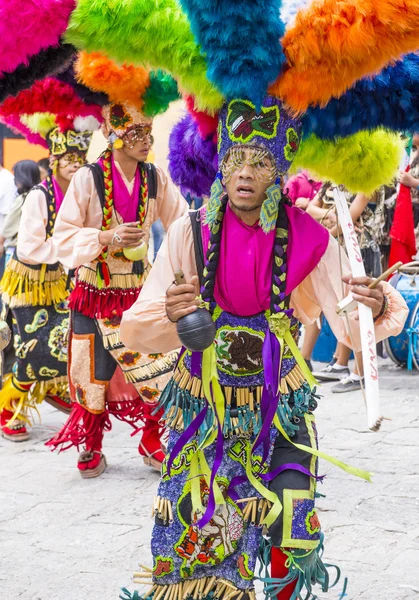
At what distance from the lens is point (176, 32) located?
3262mm

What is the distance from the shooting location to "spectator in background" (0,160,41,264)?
8.07 meters

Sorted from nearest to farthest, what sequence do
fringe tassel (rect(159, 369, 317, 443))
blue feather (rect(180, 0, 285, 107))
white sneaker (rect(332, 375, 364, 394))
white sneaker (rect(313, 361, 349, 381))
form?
blue feather (rect(180, 0, 285, 107)) → fringe tassel (rect(159, 369, 317, 443)) → white sneaker (rect(332, 375, 364, 394)) → white sneaker (rect(313, 361, 349, 381))

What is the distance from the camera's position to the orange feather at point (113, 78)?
4730 millimetres

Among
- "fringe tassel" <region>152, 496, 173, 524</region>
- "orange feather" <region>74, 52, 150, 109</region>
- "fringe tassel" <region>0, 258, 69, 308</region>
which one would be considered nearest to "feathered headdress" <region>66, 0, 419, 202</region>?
"fringe tassel" <region>152, 496, 173, 524</region>

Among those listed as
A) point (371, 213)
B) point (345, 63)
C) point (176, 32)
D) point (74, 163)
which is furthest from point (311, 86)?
point (371, 213)

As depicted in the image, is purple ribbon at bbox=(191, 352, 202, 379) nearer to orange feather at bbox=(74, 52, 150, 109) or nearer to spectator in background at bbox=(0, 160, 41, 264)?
orange feather at bbox=(74, 52, 150, 109)

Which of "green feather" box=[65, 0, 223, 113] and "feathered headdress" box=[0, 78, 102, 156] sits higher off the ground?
"feathered headdress" box=[0, 78, 102, 156]

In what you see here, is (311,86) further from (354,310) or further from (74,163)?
(74,163)

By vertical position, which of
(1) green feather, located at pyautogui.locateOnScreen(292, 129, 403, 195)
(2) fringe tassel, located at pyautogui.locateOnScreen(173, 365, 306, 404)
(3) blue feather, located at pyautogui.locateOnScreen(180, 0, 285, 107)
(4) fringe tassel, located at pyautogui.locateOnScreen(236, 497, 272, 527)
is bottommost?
(4) fringe tassel, located at pyautogui.locateOnScreen(236, 497, 272, 527)

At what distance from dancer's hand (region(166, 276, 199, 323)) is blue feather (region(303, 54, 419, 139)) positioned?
2.53 feet

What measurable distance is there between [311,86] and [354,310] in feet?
2.39

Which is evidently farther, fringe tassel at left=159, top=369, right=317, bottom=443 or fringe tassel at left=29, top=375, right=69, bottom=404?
fringe tassel at left=29, top=375, right=69, bottom=404

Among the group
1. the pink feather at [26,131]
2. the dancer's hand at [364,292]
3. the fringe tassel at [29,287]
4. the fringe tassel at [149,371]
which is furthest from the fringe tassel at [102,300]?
the dancer's hand at [364,292]

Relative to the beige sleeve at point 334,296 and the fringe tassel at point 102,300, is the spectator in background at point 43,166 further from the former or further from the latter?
the beige sleeve at point 334,296
